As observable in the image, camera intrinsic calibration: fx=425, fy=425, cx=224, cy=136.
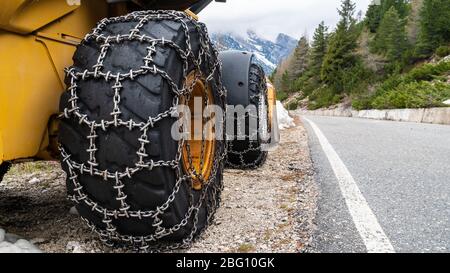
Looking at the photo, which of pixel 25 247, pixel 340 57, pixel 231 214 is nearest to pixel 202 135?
pixel 231 214

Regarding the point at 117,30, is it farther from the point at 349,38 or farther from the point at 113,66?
the point at 349,38

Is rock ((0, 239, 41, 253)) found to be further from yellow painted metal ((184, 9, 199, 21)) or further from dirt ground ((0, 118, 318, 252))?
Result: yellow painted metal ((184, 9, 199, 21))

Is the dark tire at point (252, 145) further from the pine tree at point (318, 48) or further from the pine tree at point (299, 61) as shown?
the pine tree at point (299, 61)

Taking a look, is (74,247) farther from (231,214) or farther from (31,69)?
(231,214)

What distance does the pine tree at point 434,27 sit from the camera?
41.8 metres

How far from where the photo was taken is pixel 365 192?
3199 mm

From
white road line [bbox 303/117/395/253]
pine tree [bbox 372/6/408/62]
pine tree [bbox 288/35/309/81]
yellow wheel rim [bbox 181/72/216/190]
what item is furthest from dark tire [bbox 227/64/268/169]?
pine tree [bbox 288/35/309/81]

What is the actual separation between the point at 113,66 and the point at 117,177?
0.47m

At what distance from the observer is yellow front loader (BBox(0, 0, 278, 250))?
172 centimetres

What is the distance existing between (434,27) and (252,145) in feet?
147

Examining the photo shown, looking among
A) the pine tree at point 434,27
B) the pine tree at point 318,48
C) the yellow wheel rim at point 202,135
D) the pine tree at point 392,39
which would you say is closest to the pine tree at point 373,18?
the pine tree at point 318,48

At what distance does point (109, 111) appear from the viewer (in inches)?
68.0
